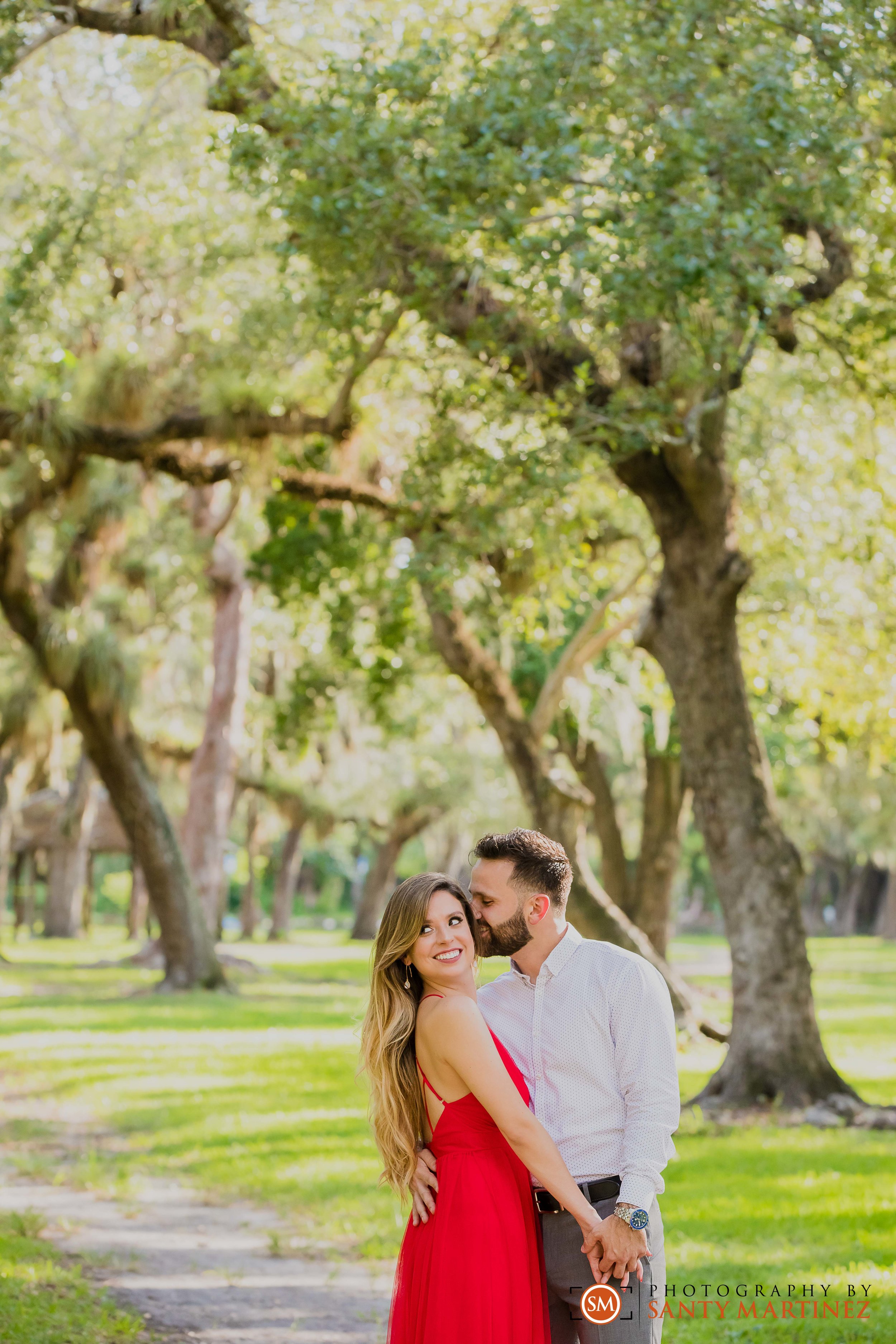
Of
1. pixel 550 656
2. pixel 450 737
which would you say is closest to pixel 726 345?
pixel 550 656

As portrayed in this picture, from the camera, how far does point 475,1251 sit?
3.14 m

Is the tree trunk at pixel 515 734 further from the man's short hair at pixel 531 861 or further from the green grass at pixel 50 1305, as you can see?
the man's short hair at pixel 531 861

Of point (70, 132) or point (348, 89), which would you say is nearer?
point (348, 89)

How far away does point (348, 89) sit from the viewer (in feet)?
28.3

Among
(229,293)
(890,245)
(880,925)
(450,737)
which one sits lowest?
(880,925)

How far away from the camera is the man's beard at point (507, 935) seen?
343cm

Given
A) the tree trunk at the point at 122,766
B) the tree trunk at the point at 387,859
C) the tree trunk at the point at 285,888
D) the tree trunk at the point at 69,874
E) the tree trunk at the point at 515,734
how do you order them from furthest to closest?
the tree trunk at the point at 285,888 → the tree trunk at the point at 387,859 → the tree trunk at the point at 69,874 → the tree trunk at the point at 122,766 → the tree trunk at the point at 515,734

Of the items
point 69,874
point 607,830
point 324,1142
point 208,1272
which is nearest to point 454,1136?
point 208,1272

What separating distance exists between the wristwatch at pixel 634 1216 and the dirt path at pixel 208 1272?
2771 mm

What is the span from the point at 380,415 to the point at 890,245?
673cm

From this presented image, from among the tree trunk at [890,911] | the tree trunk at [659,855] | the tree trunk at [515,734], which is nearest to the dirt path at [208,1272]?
the tree trunk at [515,734]

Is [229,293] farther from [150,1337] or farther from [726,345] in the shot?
[150,1337]

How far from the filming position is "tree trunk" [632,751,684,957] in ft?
60.3

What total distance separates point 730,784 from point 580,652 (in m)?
4.64
